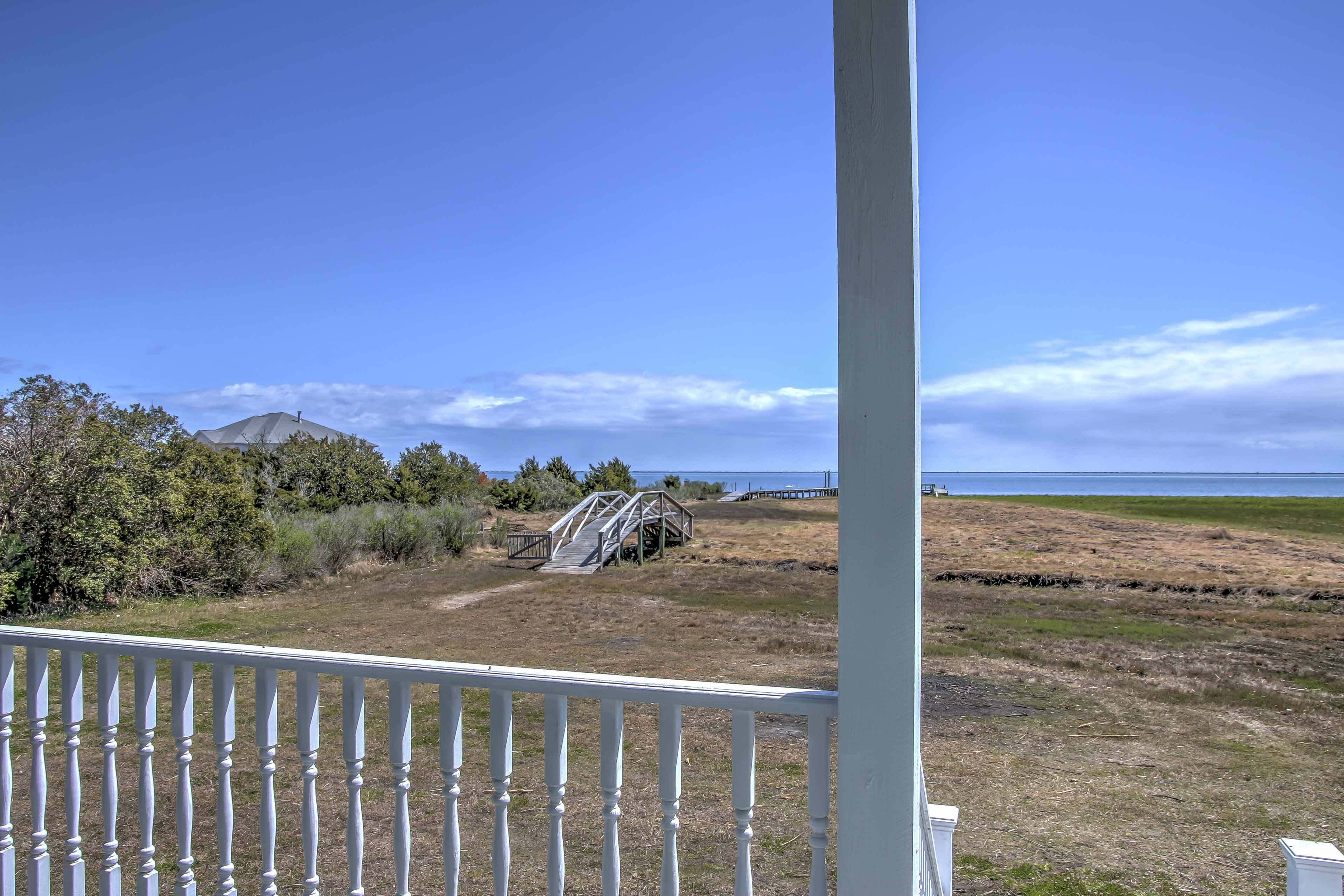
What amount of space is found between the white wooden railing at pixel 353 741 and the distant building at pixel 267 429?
2586cm

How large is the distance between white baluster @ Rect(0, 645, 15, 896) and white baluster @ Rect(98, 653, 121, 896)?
0.28 m

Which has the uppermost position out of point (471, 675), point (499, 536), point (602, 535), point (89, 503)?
point (89, 503)

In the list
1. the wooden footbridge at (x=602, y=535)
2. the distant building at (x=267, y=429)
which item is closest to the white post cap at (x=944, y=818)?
the wooden footbridge at (x=602, y=535)

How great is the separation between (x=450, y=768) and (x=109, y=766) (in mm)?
Result: 904

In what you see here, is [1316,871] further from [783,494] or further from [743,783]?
[783,494]

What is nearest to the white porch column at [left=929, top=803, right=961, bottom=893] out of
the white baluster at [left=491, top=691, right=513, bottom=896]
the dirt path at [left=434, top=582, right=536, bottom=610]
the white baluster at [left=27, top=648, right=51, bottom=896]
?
the white baluster at [left=491, top=691, right=513, bottom=896]

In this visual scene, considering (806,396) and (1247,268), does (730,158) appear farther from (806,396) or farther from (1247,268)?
(1247,268)

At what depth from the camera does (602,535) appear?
15.2m

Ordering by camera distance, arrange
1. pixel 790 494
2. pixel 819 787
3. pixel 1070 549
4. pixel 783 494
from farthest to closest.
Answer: pixel 790 494 → pixel 783 494 → pixel 1070 549 → pixel 819 787

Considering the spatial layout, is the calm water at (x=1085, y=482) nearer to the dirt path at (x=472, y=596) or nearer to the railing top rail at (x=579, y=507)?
the railing top rail at (x=579, y=507)

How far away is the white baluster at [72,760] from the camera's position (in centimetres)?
171

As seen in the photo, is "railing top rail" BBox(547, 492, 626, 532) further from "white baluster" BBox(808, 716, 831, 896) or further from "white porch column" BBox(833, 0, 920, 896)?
"white porch column" BBox(833, 0, 920, 896)

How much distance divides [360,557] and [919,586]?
1448cm

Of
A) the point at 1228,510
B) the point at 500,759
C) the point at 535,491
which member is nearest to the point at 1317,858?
the point at 500,759
